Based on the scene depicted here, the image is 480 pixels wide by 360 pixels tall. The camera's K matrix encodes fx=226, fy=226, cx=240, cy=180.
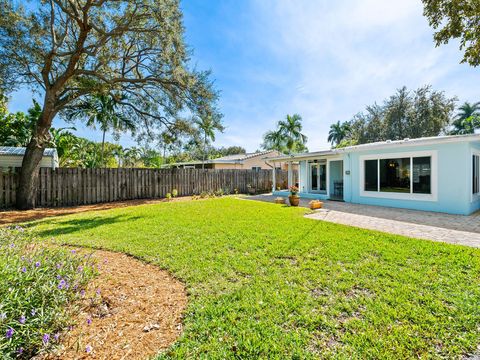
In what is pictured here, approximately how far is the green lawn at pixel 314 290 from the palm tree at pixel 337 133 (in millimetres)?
43517

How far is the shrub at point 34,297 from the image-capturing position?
2.04 metres

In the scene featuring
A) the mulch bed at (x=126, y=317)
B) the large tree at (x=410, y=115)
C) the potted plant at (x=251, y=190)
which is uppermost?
the large tree at (x=410, y=115)

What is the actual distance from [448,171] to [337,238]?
21.9ft

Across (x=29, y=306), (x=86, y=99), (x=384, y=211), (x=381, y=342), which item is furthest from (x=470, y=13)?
(x=86, y=99)

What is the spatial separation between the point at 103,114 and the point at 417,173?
20.0m

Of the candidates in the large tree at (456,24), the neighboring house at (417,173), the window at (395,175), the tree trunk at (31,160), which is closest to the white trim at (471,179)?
the neighboring house at (417,173)

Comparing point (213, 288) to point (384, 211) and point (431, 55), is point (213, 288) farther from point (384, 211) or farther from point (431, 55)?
point (431, 55)

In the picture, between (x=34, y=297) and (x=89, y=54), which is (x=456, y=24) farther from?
(x=89, y=54)

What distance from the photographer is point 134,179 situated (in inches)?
561

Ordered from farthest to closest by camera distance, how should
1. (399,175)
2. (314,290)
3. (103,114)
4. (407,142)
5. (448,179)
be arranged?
1. (103,114)
2. (399,175)
3. (407,142)
4. (448,179)
5. (314,290)

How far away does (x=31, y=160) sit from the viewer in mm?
10461

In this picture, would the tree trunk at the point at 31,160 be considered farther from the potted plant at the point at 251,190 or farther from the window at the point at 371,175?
the window at the point at 371,175

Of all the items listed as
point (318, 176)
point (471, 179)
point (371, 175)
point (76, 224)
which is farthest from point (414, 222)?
point (76, 224)

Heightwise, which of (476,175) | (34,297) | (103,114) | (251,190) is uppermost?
(103,114)
